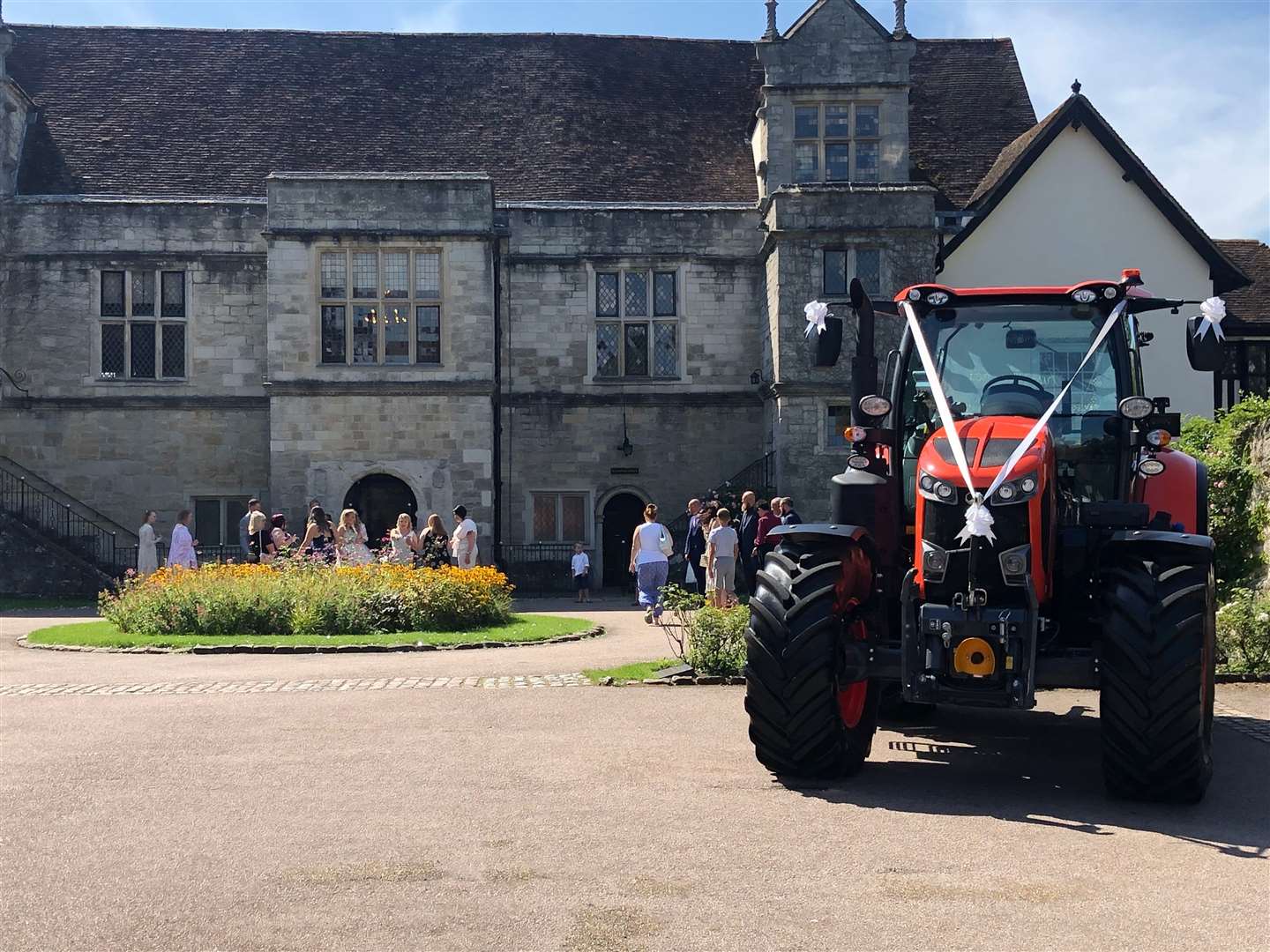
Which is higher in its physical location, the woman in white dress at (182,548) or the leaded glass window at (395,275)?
the leaded glass window at (395,275)

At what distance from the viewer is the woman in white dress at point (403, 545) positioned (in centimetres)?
2057

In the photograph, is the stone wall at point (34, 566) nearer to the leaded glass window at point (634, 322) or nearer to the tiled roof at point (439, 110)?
the tiled roof at point (439, 110)

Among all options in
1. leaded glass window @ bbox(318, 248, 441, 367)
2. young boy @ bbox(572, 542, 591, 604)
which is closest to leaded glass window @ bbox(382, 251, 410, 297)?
leaded glass window @ bbox(318, 248, 441, 367)

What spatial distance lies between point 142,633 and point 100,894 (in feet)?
38.7

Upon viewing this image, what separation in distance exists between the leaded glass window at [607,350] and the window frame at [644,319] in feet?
0.14

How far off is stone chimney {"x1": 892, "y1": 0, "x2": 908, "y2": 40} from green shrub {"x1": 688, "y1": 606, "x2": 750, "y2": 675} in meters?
18.2

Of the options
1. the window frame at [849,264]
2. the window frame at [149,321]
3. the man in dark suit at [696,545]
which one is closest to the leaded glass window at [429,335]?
the window frame at [149,321]

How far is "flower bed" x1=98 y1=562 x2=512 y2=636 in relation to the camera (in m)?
17.1

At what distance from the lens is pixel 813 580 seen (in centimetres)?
785

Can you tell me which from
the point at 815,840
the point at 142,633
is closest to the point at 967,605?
the point at 815,840

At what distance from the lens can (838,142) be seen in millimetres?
27359

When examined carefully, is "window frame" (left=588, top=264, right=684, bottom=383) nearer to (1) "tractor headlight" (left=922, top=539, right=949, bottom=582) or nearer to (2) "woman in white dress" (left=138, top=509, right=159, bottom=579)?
(2) "woman in white dress" (left=138, top=509, right=159, bottom=579)

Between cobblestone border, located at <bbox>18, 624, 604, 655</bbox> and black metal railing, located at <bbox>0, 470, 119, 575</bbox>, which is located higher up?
black metal railing, located at <bbox>0, 470, 119, 575</bbox>

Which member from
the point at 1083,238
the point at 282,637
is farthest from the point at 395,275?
the point at 1083,238
